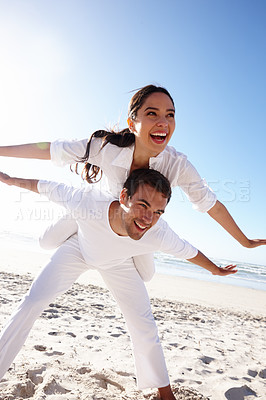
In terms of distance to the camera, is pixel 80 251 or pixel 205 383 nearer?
pixel 80 251

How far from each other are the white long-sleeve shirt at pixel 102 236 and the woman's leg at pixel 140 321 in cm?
14

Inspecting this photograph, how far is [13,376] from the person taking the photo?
9.04ft

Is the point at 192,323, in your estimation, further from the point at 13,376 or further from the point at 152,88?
the point at 152,88

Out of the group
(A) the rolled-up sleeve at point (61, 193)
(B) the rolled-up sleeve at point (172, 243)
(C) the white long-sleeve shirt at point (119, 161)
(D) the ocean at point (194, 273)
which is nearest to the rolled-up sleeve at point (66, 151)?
(C) the white long-sleeve shirt at point (119, 161)

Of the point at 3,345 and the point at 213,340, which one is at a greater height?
the point at 3,345

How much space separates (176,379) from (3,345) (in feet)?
6.25

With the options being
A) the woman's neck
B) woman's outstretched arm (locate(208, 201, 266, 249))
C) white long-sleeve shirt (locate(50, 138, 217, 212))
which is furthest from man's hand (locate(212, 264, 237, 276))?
the woman's neck

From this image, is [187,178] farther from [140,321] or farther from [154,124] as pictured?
[140,321]

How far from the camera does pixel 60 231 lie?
278 cm

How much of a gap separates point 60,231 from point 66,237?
0.09 meters

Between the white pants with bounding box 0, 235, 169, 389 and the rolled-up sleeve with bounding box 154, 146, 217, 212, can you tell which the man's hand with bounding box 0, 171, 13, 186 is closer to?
the white pants with bounding box 0, 235, 169, 389

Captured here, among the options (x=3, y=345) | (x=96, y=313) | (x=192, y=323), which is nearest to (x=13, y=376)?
(x=3, y=345)

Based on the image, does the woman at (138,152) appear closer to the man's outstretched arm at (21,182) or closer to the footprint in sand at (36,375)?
the man's outstretched arm at (21,182)

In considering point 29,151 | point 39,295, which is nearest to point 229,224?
point 39,295
